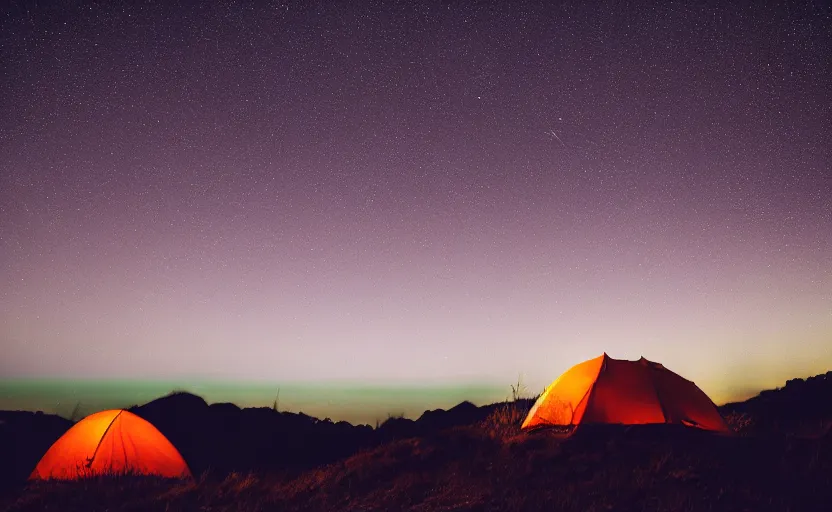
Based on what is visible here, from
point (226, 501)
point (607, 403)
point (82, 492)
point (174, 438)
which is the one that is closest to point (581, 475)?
point (607, 403)

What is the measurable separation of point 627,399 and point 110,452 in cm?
1261

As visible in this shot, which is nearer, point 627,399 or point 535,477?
point 535,477

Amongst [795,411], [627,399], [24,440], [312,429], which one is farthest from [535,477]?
[24,440]

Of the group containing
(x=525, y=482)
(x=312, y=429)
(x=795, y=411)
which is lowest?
(x=525, y=482)

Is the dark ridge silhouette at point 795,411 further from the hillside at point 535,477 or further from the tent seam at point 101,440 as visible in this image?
the tent seam at point 101,440

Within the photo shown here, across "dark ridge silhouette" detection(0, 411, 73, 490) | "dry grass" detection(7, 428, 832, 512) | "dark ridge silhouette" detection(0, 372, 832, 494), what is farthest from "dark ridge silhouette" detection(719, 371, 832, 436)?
"dark ridge silhouette" detection(0, 411, 73, 490)

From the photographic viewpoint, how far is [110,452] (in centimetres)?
1307

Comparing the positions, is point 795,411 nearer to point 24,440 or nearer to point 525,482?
point 525,482

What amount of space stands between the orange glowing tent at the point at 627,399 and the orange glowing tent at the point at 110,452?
30.5 ft

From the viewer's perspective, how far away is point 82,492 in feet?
31.7

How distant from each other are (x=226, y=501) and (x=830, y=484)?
30.8 feet

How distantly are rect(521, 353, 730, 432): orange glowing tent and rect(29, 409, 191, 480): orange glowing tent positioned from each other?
366 inches

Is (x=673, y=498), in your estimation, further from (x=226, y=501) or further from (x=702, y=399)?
(x=226, y=501)

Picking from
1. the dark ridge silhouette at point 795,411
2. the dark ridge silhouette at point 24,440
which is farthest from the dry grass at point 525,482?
the dark ridge silhouette at point 24,440
